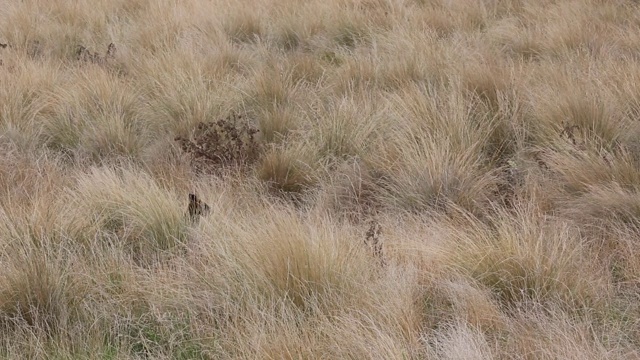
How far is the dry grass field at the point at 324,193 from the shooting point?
2494 millimetres

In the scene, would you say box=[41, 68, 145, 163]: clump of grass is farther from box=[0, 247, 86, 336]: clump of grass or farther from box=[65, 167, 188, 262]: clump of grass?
box=[0, 247, 86, 336]: clump of grass

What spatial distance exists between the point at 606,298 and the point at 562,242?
1.22 feet

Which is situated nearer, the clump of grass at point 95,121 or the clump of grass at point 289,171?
the clump of grass at point 289,171

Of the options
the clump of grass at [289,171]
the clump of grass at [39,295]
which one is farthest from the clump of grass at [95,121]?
the clump of grass at [39,295]

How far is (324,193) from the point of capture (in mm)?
3734

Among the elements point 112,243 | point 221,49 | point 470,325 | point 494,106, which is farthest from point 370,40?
point 470,325

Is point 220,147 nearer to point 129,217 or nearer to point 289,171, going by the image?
point 289,171

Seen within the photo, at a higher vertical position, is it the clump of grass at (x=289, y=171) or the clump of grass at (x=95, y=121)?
the clump of grass at (x=95, y=121)

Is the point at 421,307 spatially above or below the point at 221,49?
below

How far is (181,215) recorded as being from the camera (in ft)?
11.0

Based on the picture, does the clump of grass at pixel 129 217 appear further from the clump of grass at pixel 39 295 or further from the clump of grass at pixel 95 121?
the clump of grass at pixel 95 121

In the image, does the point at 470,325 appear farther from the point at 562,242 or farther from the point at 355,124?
the point at 355,124

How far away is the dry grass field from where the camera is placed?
2494mm

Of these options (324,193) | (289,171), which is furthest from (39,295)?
(289,171)
